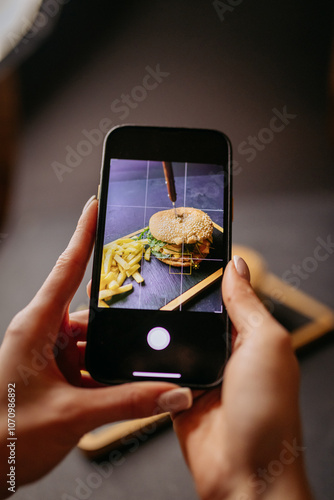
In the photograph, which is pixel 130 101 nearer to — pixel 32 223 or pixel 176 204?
pixel 32 223

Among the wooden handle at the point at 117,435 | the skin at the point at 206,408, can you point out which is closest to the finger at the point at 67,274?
the skin at the point at 206,408

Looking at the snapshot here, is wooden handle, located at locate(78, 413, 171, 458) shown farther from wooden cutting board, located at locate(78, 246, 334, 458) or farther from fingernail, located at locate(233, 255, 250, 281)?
fingernail, located at locate(233, 255, 250, 281)

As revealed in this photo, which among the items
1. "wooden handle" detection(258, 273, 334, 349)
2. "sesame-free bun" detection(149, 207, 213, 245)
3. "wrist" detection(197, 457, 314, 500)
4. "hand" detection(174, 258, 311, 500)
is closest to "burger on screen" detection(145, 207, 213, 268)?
"sesame-free bun" detection(149, 207, 213, 245)

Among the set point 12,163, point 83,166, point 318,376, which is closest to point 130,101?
point 83,166

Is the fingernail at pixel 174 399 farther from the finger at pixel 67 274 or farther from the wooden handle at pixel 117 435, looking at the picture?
the wooden handle at pixel 117 435

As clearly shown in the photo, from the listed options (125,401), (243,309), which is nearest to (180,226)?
(243,309)

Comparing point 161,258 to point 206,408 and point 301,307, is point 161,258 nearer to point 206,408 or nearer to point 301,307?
point 206,408
